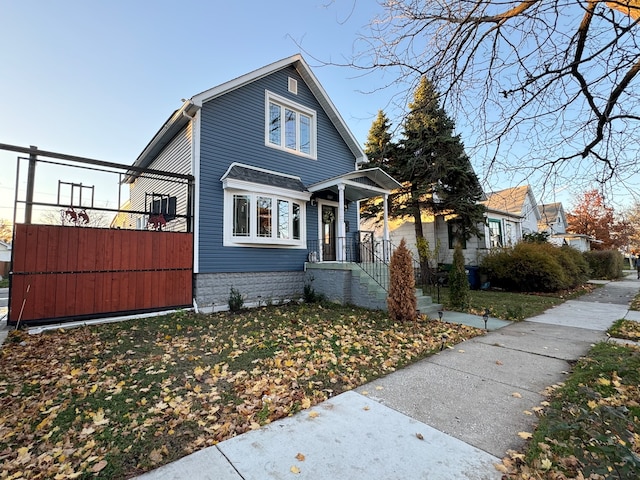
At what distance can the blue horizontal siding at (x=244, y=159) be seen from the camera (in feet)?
27.9

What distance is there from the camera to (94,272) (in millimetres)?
6895

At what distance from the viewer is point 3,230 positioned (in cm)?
3450

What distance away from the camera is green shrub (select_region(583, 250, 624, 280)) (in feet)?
64.5

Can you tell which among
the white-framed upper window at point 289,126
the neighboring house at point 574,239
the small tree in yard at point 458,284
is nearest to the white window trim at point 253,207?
the white-framed upper window at point 289,126

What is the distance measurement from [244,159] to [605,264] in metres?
23.9

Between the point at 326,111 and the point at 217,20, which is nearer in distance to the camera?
the point at 217,20

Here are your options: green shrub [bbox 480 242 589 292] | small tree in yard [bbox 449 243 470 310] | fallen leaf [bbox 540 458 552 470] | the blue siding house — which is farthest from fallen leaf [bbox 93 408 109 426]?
green shrub [bbox 480 242 589 292]

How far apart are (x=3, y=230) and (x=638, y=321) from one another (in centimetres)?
5181

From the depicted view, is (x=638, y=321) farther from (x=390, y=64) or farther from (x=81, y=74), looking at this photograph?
(x=81, y=74)

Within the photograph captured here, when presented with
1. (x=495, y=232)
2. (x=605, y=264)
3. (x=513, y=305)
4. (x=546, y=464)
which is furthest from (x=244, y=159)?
(x=605, y=264)

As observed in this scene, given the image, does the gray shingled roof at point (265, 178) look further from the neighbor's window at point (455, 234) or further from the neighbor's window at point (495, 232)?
the neighbor's window at point (495, 232)

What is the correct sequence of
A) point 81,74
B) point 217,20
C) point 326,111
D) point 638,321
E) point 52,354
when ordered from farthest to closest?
point 326,111
point 81,74
point 638,321
point 217,20
point 52,354

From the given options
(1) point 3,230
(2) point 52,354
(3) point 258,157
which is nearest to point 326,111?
(3) point 258,157

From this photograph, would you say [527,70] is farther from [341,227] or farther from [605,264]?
[605,264]
